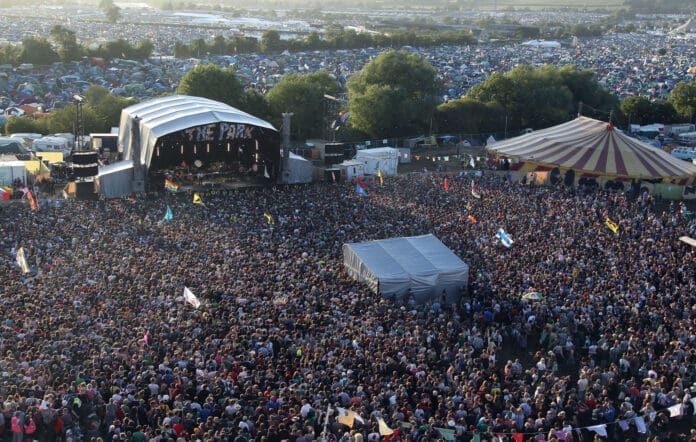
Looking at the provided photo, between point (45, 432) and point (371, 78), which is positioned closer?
point (45, 432)

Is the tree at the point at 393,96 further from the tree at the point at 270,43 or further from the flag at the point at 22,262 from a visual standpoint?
the tree at the point at 270,43

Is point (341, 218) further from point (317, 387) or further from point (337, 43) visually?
point (337, 43)

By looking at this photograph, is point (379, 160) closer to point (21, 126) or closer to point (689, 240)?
point (689, 240)

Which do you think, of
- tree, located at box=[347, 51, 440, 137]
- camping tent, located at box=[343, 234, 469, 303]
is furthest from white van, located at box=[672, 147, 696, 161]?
camping tent, located at box=[343, 234, 469, 303]

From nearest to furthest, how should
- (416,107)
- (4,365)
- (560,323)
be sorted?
(4,365) → (560,323) → (416,107)

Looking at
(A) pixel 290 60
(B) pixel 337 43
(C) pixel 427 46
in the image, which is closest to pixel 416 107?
(A) pixel 290 60

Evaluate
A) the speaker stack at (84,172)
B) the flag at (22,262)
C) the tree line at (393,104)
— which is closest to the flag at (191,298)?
the flag at (22,262)

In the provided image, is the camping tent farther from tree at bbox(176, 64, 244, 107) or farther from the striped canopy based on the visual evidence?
tree at bbox(176, 64, 244, 107)
